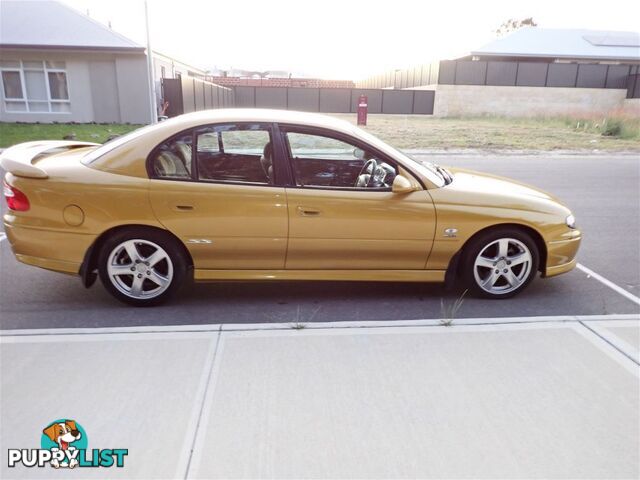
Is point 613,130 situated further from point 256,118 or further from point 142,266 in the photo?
point 142,266

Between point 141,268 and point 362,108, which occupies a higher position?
point 362,108

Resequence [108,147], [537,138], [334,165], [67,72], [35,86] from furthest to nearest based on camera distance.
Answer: [35,86] → [67,72] → [537,138] → [334,165] → [108,147]

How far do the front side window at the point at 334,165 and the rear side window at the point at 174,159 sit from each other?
82 cm

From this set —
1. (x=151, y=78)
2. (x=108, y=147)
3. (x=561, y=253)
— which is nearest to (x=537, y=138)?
(x=151, y=78)

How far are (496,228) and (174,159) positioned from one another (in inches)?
106

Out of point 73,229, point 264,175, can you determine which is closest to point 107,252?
point 73,229

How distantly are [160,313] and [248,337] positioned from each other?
951 mm

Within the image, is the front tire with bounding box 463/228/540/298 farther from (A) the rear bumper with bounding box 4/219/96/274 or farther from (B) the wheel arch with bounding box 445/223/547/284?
(A) the rear bumper with bounding box 4/219/96/274

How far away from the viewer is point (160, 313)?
417cm

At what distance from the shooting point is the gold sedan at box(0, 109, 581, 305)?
159 inches

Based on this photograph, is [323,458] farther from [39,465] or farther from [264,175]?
[264,175]

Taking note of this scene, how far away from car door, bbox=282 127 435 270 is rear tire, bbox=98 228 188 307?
0.93 metres

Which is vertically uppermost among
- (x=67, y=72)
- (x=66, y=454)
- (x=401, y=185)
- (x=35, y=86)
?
(x=67, y=72)

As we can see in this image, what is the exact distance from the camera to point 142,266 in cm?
415
